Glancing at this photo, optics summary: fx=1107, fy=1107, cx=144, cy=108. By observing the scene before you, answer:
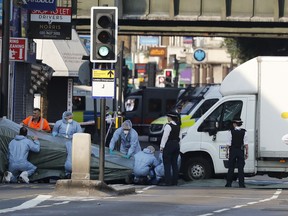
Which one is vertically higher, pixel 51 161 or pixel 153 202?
pixel 51 161

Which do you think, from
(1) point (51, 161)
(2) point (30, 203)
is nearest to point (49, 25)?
(1) point (51, 161)

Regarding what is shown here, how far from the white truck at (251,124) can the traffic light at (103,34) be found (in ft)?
20.9

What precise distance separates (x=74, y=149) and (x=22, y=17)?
1245cm

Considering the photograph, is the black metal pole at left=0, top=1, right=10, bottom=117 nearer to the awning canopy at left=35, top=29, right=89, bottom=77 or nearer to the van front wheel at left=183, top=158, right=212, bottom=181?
the van front wheel at left=183, top=158, right=212, bottom=181

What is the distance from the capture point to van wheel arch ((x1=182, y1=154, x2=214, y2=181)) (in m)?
25.9

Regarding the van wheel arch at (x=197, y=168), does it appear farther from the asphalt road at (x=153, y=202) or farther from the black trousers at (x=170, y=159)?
the asphalt road at (x=153, y=202)

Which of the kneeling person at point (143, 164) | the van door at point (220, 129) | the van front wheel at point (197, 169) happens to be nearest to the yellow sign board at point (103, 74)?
the kneeling person at point (143, 164)

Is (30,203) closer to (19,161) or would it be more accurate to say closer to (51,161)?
(19,161)

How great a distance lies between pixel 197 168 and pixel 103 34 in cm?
696

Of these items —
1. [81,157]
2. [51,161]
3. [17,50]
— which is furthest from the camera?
[17,50]

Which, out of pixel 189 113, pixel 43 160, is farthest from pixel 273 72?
pixel 189 113

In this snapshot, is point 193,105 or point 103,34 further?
point 193,105

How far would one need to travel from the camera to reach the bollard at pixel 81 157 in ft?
65.6

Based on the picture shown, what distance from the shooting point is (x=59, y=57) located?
144ft
